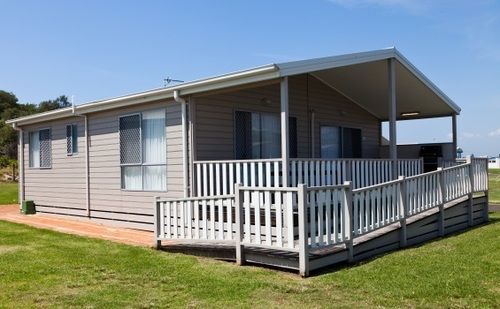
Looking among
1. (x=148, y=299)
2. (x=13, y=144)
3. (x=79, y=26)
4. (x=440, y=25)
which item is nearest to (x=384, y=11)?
(x=440, y=25)

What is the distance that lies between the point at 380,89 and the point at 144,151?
Answer: 6.45 metres

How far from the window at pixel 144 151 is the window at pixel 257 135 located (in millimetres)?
1686

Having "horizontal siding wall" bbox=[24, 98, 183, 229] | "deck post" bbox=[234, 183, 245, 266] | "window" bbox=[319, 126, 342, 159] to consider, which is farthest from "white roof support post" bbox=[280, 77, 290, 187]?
"window" bbox=[319, 126, 342, 159]

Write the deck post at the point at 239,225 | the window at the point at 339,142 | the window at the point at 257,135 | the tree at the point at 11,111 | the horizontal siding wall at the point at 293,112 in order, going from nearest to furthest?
the deck post at the point at 239,225 → the horizontal siding wall at the point at 293,112 → the window at the point at 257,135 → the window at the point at 339,142 → the tree at the point at 11,111

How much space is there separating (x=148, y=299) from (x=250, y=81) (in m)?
4.43

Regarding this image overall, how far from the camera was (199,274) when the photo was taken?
673cm

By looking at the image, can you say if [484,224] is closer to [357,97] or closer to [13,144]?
[357,97]

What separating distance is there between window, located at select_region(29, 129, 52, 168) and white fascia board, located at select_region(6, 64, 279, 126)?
2.81ft

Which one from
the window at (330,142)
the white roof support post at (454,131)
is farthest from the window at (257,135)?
the white roof support post at (454,131)

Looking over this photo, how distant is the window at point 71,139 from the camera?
1348 centimetres

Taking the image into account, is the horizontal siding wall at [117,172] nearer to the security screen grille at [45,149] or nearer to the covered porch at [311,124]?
the covered porch at [311,124]

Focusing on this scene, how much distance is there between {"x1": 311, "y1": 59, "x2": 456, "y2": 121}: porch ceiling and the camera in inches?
458

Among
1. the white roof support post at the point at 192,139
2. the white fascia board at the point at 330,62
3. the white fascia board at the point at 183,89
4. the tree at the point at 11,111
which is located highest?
the tree at the point at 11,111

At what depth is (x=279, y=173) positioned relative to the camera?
9.00 metres
